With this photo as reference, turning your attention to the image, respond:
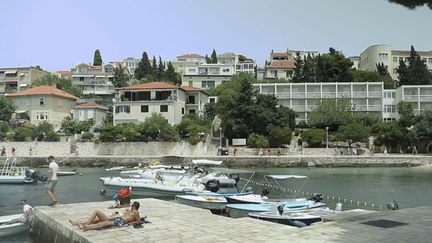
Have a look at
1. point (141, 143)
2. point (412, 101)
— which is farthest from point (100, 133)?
point (412, 101)

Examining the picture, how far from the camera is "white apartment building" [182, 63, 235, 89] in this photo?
115 m

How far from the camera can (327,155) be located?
219 feet

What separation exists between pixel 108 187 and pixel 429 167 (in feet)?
141

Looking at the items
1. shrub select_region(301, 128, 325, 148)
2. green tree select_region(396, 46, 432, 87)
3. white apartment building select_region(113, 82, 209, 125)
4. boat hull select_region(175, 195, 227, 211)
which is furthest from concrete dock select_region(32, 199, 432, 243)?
green tree select_region(396, 46, 432, 87)

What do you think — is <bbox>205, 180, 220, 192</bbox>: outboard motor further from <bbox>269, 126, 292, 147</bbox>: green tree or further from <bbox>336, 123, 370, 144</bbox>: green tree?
<bbox>336, 123, 370, 144</bbox>: green tree

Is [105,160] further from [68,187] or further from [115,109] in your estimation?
[68,187]

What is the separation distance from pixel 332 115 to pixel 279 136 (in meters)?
13.6

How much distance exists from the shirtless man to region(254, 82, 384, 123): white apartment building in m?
74.0

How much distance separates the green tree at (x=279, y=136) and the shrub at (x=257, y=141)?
108 cm

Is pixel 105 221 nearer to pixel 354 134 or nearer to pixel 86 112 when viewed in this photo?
pixel 354 134

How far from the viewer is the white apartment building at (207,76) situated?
11511cm

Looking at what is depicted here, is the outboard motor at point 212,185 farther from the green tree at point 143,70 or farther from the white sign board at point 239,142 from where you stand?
the green tree at point 143,70

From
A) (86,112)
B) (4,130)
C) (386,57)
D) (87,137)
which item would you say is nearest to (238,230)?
(87,137)

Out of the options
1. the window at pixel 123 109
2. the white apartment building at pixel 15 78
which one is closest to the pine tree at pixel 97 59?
the white apartment building at pixel 15 78
